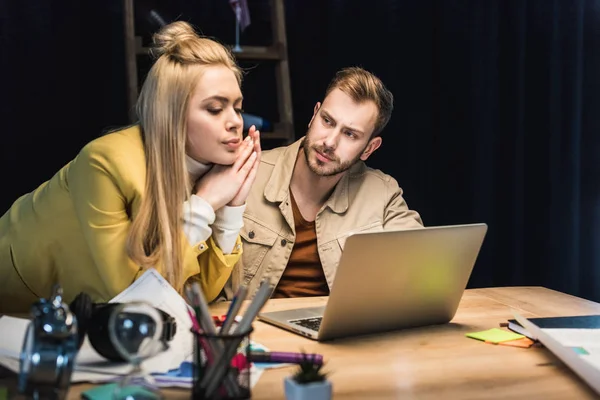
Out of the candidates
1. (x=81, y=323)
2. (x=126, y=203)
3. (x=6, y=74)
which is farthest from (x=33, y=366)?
(x=6, y=74)

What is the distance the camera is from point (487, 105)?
2.84 metres

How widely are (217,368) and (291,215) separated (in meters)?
1.22

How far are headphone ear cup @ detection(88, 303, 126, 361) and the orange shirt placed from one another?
1.07 meters

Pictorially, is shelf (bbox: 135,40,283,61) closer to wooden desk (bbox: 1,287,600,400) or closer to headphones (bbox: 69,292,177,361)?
wooden desk (bbox: 1,287,600,400)

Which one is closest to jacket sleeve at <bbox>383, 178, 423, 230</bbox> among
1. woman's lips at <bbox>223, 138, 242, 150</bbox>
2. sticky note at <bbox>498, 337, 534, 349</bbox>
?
woman's lips at <bbox>223, 138, 242, 150</bbox>

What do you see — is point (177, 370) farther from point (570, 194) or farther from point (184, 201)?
point (570, 194)

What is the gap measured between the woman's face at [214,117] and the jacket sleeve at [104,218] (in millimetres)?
211

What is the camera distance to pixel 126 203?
1.54m

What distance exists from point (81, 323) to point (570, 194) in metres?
2.23

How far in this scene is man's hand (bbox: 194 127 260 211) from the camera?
166 cm

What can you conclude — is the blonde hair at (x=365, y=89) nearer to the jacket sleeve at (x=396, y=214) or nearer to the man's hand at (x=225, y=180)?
the jacket sleeve at (x=396, y=214)

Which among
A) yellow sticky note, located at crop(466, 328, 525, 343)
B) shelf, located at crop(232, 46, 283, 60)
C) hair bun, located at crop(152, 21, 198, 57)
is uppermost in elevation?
hair bun, located at crop(152, 21, 198, 57)

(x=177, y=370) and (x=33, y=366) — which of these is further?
(x=177, y=370)

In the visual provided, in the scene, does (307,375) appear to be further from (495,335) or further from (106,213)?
(106,213)
